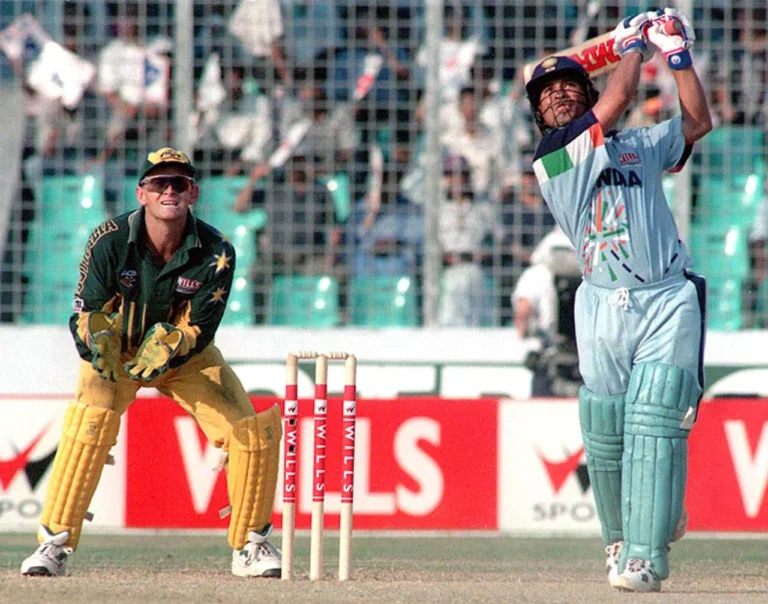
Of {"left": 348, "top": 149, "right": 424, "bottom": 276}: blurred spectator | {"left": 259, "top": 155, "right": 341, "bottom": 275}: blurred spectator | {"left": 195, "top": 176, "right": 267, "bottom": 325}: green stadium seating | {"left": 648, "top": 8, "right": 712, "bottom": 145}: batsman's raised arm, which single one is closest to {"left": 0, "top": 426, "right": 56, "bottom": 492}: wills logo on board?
{"left": 195, "top": 176, "right": 267, "bottom": 325}: green stadium seating

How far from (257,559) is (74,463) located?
32.8 inches

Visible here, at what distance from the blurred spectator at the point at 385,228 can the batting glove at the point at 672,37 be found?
499 centimetres

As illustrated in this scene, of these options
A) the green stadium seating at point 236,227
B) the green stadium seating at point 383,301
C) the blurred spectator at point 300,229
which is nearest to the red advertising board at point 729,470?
the green stadium seating at point 383,301

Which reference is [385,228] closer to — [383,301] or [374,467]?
[383,301]

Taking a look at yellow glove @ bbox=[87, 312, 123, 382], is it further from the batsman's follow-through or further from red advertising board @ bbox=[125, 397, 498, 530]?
red advertising board @ bbox=[125, 397, 498, 530]

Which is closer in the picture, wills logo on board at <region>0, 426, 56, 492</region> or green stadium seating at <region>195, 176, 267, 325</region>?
wills logo on board at <region>0, 426, 56, 492</region>

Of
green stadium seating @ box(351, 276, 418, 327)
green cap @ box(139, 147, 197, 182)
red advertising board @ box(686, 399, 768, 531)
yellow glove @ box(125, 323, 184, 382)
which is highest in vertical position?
green cap @ box(139, 147, 197, 182)

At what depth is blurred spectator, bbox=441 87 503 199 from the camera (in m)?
10.6

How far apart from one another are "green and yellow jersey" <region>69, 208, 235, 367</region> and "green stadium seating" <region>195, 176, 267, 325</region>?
13.9 feet

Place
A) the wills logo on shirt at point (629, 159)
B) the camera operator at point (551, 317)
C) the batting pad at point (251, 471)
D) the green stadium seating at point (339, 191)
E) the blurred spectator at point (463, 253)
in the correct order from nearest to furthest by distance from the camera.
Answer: the wills logo on shirt at point (629, 159), the batting pad at point (251, 471), the camera operator at point (551, 317), the blurred spectator at point (463, 253), the green stadium seating at point (339, 191)

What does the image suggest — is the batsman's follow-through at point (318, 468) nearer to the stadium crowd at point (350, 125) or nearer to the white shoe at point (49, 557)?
the white shoe at point (49, 557)

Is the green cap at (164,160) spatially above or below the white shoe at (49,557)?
above

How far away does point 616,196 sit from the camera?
549cm

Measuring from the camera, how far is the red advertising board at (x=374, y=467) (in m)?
8.63
